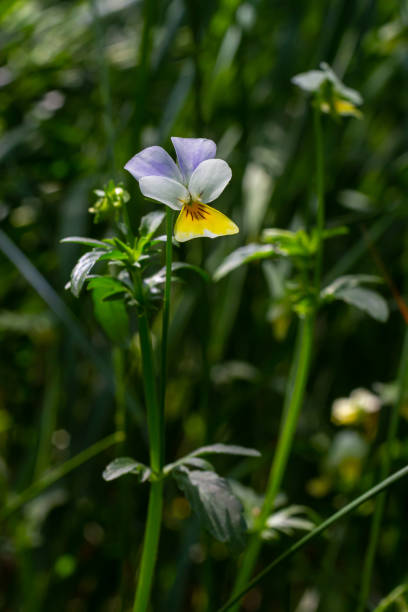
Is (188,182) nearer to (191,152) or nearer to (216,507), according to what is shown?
(191,152)

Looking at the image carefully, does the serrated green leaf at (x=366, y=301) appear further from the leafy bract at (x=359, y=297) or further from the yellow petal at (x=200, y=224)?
the yellow petal at (x=200, y=224)

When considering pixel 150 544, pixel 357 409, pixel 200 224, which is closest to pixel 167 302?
pixel 200 224

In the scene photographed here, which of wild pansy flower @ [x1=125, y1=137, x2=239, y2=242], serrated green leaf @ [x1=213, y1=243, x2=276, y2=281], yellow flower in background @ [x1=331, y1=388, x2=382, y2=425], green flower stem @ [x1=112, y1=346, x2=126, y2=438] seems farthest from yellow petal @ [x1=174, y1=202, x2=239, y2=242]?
yellow flower in background @ [x1=331, y1=388, x2=382, y2=425]

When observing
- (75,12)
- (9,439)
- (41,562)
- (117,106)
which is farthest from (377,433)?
(75,12)

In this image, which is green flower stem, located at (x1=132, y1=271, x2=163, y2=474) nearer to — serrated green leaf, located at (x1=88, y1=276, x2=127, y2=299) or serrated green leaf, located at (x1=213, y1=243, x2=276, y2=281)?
serrated green leaf, located at (x1=88, y1=276, x2=127, y2=299)

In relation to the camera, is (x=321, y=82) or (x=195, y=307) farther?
(x=195, y=307)

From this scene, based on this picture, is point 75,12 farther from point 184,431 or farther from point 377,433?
point 377,433

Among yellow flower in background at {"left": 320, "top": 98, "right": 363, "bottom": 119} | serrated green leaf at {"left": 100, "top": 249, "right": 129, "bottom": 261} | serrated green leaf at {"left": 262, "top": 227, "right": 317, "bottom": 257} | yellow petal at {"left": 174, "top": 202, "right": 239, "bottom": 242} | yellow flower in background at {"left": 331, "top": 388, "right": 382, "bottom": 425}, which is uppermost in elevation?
yellow flower in background at {"left": 320, "top": 98, "right": 363, "bottom": 119}
